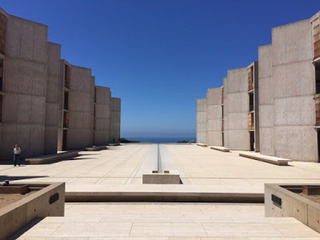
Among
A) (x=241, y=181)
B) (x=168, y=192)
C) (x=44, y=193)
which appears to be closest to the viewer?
(x=44, y=193)

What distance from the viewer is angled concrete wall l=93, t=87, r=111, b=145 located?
1665 inches

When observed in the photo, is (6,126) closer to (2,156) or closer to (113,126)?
(2,156)

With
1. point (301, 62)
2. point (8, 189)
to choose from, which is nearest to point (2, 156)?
point (8, 189)

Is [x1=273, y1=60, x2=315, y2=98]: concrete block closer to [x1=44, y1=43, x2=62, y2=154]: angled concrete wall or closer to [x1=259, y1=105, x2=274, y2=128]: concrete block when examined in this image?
[x1=259, y1=105, x2=274, y2=128]: concrete block

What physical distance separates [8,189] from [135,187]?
4.31 meters

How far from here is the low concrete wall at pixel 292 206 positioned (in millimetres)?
4482

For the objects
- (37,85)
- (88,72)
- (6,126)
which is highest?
(88,72)

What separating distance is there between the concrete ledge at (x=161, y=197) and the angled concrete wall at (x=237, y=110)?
25.1m

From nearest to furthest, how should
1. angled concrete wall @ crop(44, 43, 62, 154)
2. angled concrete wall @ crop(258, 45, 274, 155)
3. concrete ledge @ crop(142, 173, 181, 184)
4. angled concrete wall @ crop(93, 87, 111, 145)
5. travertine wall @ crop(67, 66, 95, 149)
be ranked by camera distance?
1. concrete ledge @ crop(142, 173, 181, 184)
2. angled concrete wall @ crop(44, 43, 62, 154)
3. angled concrete wall @ crop(258, 45, 274, 155)
4. travertine wall @ crop(67, 66, 95, 149)
5. angled concrete wall @ crop(93, 87, 111, 145)

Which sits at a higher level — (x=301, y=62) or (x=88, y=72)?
(x=88, y=72)

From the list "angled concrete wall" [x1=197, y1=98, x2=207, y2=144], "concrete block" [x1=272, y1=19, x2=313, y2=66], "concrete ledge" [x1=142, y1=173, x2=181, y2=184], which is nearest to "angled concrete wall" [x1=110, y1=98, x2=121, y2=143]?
"angled concrete wall" [x1=197, y1=98, x2=207, y2=144]

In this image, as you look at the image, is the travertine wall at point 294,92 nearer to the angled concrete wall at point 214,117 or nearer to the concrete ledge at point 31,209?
the concrete ledge at point 31,209

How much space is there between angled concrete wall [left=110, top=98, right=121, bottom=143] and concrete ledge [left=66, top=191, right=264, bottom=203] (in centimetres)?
4532

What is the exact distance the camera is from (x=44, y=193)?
554 cm
